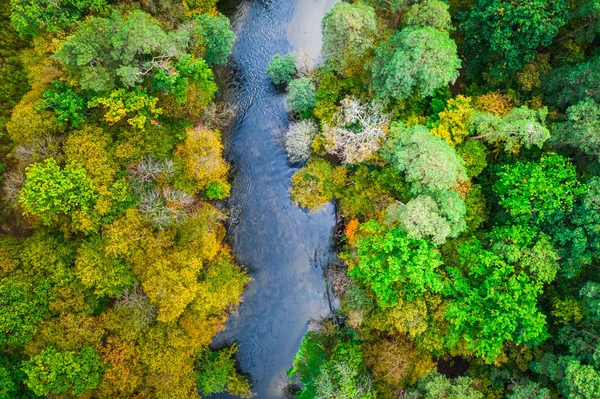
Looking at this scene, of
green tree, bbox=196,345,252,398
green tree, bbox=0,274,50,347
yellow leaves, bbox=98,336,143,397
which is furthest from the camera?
green tree, bbox=196,345,252,398

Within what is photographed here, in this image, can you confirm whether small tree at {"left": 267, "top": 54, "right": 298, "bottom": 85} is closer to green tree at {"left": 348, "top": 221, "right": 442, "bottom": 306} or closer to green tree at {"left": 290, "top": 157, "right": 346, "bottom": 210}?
green tree at {"left": 290, "top": 157, "right": 346, "bottom": 210}

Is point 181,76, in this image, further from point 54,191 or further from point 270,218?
point 270,218

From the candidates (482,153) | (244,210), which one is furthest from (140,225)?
(482,153)

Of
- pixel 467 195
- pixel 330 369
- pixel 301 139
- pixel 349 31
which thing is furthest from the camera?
pixel 301 139

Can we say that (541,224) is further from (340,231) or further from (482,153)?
(340,231)

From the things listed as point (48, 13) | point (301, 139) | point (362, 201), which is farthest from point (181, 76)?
point (362, 201)

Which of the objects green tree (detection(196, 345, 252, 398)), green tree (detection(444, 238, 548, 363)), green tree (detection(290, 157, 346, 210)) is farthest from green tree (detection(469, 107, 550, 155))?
green tree (detection(196, 345, 252, 398))

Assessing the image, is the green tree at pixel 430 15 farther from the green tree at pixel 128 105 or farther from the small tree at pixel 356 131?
the green tree at pixel 128 105

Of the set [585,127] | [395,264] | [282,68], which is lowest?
[395,264]
